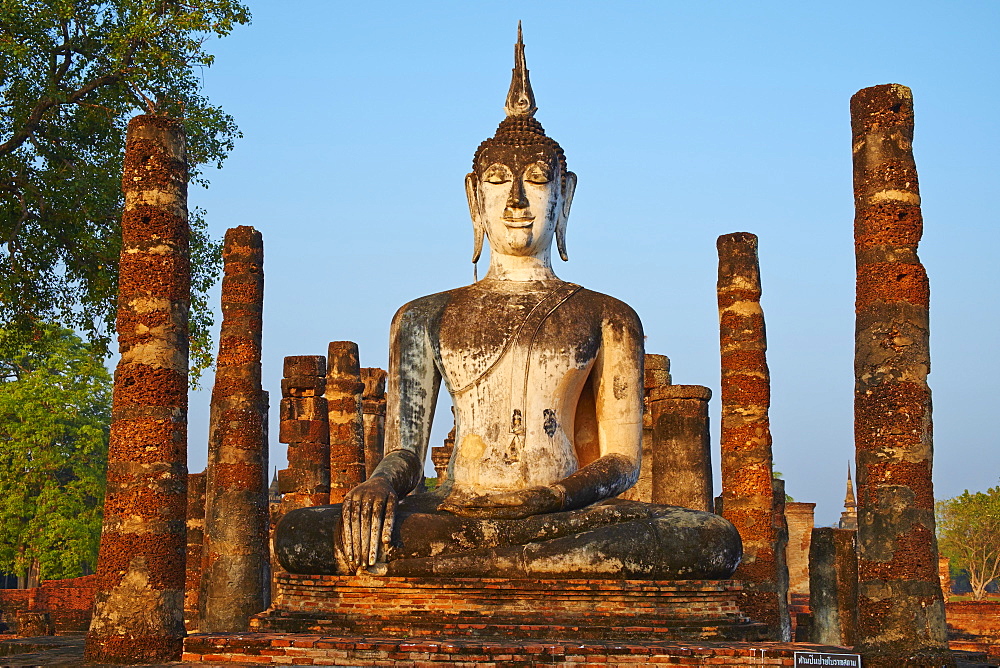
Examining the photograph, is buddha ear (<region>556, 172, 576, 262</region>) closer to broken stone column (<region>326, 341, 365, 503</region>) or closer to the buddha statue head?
the buddha statue head

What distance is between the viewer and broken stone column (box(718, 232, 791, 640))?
47.1ft

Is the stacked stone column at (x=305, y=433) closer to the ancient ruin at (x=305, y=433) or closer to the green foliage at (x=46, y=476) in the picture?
the ancient ruin at (x=305, y=433)

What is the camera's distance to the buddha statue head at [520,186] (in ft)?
29.0

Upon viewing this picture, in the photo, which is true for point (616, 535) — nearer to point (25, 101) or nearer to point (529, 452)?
point (529, 452)

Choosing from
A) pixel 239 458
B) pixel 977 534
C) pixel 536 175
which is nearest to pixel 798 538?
pixel 977 534

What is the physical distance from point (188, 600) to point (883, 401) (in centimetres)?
1279

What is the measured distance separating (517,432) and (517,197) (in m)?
1.66

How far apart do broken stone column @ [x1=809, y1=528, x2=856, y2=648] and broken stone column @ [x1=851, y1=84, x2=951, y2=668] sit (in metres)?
2.86

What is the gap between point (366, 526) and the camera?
7.59 meters

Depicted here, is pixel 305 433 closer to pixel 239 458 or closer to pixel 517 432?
pixel 239 458

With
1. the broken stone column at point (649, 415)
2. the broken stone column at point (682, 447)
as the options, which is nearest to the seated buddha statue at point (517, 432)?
the broken stone column at point (682, 447)

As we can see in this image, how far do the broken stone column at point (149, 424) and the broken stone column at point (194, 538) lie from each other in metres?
9.58

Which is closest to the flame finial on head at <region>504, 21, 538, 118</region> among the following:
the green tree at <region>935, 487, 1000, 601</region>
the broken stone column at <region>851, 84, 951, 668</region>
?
the broken stone column at <region>851, 84, 951, 668</region>

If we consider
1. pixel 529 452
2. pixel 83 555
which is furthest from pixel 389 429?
pixel 83 555
